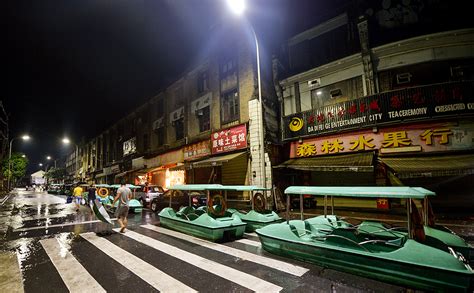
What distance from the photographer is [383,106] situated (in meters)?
12.1

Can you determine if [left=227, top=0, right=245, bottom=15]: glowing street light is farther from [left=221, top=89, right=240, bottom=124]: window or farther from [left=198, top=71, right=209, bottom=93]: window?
[left=198, top=71, right=209, bottom=93]: window

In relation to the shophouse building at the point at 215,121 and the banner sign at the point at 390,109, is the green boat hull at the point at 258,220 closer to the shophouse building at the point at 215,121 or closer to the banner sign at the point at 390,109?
the shophouse building at the point at 215,121

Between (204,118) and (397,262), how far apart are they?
18.1 metres

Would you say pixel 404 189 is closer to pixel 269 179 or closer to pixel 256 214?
pixel 256 214

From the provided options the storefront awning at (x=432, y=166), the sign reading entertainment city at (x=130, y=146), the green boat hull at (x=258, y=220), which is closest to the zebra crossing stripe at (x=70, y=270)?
the green boat hull at (x=258, y=220)

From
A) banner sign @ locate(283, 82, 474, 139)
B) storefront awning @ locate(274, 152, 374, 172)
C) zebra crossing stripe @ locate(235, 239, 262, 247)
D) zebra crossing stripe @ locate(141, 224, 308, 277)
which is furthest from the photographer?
storefront awning @ locate(274, 152, 374, 172)

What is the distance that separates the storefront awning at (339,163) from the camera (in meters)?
11.1

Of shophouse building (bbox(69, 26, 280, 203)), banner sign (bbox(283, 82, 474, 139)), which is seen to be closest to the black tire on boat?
shophouse building (bbox(69, 26, 280, 203))

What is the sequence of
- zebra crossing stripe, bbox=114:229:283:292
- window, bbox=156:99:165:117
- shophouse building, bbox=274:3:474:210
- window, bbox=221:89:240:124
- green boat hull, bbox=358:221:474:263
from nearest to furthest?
zebra crossing stripe, bbox=114:229:283:292
green boat hull, bbox=358:221:474:263
shophouse building, bbox=274:3:474:210
window, bbox=221:89:240:124
window, bbox=156:99:165:117

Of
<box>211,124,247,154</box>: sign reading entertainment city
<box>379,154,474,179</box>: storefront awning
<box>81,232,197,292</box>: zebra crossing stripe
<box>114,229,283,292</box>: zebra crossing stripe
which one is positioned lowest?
<box>114,229,283,292</box>: zebra crossing stripe

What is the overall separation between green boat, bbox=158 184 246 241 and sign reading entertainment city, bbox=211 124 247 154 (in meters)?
7.52

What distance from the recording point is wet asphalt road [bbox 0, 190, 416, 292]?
4.17 m

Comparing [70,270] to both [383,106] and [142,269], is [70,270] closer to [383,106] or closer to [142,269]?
[142,269]

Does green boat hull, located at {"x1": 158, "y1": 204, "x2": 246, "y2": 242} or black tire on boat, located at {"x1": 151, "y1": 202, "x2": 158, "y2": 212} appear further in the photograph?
black tire on boat, located at {"x1": 151, "y1": 202, "x2": 158, "y2": 212}
